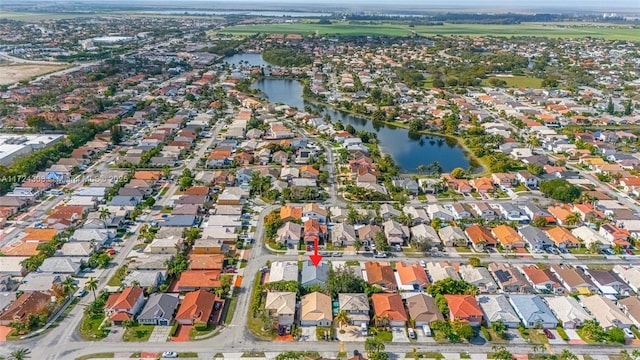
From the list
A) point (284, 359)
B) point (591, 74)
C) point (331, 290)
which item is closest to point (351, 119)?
point (331, 290)

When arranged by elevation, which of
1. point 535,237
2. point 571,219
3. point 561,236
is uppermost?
point 571,219

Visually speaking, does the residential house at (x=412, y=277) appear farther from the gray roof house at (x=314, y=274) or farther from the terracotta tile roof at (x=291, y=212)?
the terracotta tile roof at (x=291, y=212)

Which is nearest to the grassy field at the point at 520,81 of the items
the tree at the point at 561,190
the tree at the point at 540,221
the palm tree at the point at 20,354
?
the tree at the point at 561,190

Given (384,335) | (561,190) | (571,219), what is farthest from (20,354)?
(561,190)

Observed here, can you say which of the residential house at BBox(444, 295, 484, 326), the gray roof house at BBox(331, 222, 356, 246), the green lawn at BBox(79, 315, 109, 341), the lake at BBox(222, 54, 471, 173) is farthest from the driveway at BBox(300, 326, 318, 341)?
the lake at BBox(222, 54, 471, 173)

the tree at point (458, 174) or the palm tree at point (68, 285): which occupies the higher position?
the tree at point (458, 174)

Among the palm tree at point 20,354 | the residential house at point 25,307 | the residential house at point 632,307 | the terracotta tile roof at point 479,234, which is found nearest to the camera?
the palm tree at point 20,354

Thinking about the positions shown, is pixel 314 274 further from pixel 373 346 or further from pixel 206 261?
pixel 206 261
